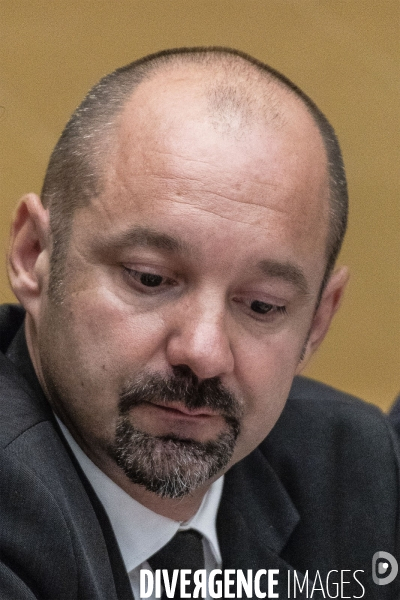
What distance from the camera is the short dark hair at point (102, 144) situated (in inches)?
67.2

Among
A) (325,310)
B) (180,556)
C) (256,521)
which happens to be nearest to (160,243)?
(325,310)

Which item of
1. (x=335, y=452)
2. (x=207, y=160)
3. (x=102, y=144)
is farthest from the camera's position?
(x=335, y=452)

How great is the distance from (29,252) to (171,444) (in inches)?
21.7

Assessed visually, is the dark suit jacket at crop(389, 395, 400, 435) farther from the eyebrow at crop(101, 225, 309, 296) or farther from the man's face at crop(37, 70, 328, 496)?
the eyebrow at crop(101, 225, 309, 296)

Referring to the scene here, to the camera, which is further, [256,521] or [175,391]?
[256,521]

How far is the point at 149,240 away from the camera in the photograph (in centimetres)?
156

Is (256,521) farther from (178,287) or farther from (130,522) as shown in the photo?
(178,287)

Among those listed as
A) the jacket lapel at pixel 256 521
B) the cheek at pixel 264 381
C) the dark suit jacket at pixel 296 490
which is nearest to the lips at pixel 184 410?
the cheek at pixel 264 381

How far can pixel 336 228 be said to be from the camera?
187cm

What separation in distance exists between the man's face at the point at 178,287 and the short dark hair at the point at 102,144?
0.05 metres

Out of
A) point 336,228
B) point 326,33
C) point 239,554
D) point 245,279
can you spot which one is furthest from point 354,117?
point 239,554

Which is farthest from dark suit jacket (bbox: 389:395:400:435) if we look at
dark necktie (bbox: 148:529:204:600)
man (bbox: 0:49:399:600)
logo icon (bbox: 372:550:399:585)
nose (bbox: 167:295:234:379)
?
nose (bbox: 167:295:234:379)

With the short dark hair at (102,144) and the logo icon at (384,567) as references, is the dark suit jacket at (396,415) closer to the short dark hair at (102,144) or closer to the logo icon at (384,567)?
the logo icon at (384,567)

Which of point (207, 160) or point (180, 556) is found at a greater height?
point (207, 160)
